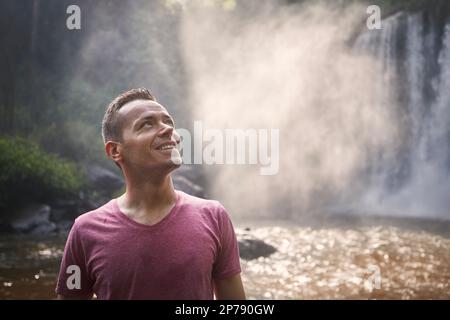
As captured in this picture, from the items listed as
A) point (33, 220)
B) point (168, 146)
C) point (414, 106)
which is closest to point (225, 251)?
point (168, 146)

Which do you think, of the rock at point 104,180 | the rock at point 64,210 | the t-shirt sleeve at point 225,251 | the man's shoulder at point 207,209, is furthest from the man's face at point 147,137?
the rock at point 104,180

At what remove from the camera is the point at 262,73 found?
2398 cm

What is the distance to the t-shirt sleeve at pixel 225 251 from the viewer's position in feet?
5.75

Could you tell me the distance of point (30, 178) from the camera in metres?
14.6

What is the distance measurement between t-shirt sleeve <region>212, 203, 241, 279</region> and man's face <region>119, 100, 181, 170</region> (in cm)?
26

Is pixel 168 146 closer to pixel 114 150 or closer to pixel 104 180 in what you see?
pixel 114 150

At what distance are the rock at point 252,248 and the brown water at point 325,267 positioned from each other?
0.20 m

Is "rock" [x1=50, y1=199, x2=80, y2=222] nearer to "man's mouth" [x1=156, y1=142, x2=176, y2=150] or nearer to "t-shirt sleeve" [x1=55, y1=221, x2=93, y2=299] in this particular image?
"t-shirt sleeve" [x1=55, y1=221, x2=93, y2=299]

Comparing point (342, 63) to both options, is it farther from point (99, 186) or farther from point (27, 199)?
point (27, 199)

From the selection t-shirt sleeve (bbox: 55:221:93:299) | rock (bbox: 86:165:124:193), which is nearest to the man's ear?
t-shirt sleeve (bbox: 55:221:93:299)

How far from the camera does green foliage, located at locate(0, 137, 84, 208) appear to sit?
14250 mm

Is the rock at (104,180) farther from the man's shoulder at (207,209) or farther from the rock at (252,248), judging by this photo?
the man's shoulder at (207,209)

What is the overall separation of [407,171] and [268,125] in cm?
662

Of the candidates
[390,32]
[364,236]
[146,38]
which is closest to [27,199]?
[364,236]
